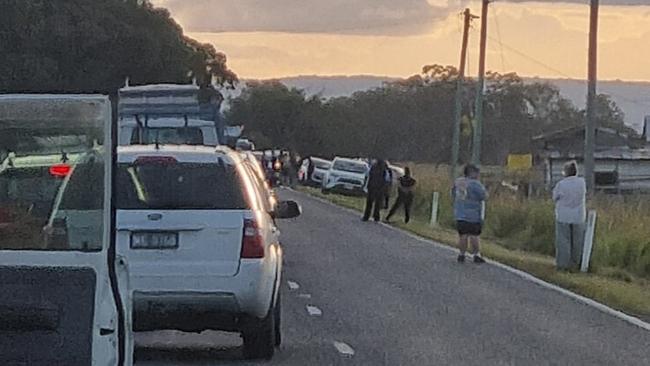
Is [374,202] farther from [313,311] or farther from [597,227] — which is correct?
[313,311]

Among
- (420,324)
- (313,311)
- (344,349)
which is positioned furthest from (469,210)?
(344,349)

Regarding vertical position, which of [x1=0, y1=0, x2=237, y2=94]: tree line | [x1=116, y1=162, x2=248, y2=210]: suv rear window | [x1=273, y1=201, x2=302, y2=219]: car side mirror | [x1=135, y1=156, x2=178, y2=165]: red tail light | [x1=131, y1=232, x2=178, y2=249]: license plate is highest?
[x1=0, y1=0, x2=237, y2=94]: tree line

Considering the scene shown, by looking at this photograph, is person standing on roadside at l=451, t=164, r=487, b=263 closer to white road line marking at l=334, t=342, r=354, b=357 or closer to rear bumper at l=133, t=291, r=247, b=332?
white road line marking at l=334, t=342, r=354, b=357

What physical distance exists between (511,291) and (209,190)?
30.2ft

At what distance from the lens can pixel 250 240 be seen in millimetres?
13195

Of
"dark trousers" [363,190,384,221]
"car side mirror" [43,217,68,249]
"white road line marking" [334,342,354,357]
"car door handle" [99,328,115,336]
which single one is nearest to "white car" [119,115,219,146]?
"white road line marking" [334,342,354,357]

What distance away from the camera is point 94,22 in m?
59.8

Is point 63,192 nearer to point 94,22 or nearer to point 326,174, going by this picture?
point 94,22

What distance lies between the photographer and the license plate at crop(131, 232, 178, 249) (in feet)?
43.5

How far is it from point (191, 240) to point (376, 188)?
90.7 feet

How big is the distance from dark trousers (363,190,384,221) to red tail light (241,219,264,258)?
2813 centimetres

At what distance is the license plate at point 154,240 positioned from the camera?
13244mm

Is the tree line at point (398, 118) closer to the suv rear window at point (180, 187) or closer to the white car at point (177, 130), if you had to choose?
the white car at point (177, 130)

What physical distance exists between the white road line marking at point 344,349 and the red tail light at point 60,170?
250 inches
